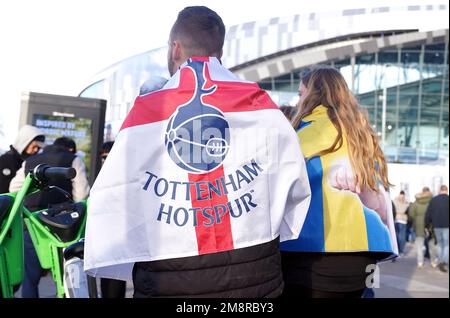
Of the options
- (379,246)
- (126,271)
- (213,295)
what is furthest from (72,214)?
(379,246)

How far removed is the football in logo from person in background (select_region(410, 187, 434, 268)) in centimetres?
1127

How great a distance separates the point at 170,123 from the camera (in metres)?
1.61

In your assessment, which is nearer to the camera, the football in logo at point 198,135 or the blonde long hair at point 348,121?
the football in logo at point 198,135

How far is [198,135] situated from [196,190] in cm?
A: 15

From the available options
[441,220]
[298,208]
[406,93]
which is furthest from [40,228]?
[406,93]

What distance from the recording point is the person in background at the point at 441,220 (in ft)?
37.6

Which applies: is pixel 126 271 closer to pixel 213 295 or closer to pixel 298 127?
pixel 213 295

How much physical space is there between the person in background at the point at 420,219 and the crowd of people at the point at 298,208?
10.2 m

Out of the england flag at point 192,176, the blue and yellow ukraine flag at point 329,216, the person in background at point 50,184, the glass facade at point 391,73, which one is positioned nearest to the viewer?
the england flag at point 192,176

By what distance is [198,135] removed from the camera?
5.34 feet

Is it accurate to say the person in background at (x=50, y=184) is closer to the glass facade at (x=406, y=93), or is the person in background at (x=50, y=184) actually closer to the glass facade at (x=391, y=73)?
the glass facade at (x=391, y=73)

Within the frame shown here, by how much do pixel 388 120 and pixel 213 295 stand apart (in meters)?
40.5

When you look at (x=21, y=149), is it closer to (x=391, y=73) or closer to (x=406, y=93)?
(x=406, y=93)

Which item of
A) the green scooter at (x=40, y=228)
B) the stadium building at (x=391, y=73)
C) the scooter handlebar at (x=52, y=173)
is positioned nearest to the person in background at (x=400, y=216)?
the green scooter at (x=40, y=228)
